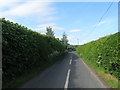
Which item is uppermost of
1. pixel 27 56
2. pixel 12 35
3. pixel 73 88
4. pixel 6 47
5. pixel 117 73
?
pixel 12 35

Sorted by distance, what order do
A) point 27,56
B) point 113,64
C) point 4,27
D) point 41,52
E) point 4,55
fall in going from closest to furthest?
point 4,55 → point 4,27 → point 113,64 → point 27,56 → point 41,52

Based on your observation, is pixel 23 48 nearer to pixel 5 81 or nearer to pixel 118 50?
pixel 5 81

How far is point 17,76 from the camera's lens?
8.28 m

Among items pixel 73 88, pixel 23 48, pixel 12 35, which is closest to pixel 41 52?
pixel 23 48

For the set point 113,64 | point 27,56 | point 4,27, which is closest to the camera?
point 4,27

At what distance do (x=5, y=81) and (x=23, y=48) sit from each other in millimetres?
2444

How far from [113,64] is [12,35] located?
576 centimetres

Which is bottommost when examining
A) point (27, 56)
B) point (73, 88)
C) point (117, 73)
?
point (73, 88)

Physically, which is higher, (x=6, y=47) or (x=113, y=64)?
(x=6, y=47)

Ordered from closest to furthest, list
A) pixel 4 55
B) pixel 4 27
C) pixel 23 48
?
pixel 4 55
pixel 4 27
pixel 23 48

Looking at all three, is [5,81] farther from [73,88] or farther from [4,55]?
[73,88]

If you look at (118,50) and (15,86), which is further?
(118,50)

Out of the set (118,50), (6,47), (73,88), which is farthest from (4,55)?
(118,50)

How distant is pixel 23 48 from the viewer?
8.65 m
